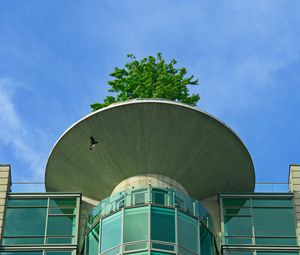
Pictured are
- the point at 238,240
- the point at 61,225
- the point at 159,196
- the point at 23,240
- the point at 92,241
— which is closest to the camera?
the point at 159,196

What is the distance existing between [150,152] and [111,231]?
386 cm

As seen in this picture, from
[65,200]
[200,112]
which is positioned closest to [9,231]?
[65,200]

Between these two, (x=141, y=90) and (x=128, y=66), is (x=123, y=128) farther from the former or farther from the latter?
(x=128, y=66)

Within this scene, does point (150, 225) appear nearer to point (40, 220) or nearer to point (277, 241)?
point (40, 220)

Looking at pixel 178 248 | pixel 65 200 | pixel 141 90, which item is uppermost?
pixel 141 90

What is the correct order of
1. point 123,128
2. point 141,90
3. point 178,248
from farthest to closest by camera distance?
1. point 141,90
2. point 123,128
3. point 178,248

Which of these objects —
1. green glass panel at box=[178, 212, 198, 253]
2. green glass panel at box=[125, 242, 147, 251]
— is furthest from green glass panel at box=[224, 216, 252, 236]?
green glass panel at box=[125, 242, 147, 251]

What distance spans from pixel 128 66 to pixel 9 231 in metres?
11.3

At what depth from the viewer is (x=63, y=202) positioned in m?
42.8

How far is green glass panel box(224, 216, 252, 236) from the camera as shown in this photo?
4191cm

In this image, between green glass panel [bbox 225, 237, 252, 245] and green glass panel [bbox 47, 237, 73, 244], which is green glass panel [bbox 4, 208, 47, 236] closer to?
green glass panel [bbox 47, 237, 73, 244]

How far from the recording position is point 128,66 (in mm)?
49500

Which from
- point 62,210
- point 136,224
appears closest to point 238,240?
point 136,224

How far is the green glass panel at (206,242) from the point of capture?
130 feet
